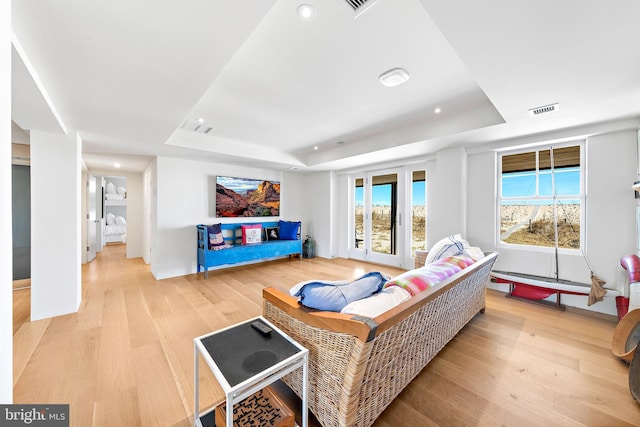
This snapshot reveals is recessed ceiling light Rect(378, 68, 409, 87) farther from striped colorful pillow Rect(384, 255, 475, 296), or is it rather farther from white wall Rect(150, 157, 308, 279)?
white wall Rect(150, 157, 308, 279)

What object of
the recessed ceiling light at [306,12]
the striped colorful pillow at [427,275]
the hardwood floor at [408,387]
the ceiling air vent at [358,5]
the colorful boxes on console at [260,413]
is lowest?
the hardwood floor at [408,387]

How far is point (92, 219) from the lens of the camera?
5812mm

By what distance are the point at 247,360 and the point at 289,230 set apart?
14.9ft

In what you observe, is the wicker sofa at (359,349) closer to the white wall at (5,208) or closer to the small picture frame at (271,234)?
the white wall at (5,208)

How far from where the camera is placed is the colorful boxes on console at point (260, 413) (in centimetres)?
124

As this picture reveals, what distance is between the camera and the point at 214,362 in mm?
1118

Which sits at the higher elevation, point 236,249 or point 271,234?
point 271,234

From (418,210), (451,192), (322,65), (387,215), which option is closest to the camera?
(322,65)

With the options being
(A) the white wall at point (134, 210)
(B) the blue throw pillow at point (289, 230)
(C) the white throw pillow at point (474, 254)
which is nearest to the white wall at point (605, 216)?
(C) the white throw pillow at point (474, 254)

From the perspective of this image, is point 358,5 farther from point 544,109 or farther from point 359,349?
point 544,109

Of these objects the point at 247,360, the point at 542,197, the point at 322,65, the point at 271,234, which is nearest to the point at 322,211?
the point at 271,234

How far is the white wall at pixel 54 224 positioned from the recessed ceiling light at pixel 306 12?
3.09 m

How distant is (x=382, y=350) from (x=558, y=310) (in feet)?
10.1

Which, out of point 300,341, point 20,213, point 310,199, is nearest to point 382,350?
point 300,341
